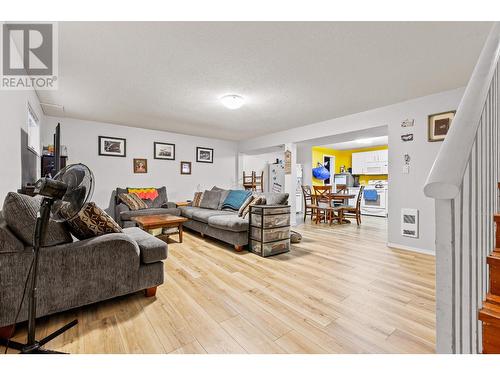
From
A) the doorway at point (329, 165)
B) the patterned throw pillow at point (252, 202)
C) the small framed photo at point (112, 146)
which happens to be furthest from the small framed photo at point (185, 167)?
the doorway at point (329, 165)

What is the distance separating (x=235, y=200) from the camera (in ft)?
15.3

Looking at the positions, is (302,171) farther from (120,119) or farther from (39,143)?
(39,143)

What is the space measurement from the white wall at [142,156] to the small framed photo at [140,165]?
85mm

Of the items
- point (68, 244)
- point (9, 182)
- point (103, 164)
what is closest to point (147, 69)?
point (9, 182)

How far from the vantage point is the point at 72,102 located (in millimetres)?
3600

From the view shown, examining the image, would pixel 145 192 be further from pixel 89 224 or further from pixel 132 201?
pixel 89 224

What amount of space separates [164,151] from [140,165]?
67 cm

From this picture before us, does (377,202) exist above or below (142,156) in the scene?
below

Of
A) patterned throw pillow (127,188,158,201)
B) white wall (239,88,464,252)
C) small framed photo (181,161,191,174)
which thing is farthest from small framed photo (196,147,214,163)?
white wall (239,88,464,252)

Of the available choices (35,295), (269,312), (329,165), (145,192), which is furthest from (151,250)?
(329,165)

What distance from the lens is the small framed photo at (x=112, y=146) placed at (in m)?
4.86

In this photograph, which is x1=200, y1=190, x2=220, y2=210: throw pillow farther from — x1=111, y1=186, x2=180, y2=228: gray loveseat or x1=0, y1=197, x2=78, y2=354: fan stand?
x1=0, y1=197, x2=78, y2=354: fan stand

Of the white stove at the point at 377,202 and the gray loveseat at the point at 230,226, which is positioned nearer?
the gray loveseat at the point at 230,226

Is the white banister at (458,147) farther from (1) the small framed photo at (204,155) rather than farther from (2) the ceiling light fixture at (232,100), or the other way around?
(1) the small framed photo at (204,155)
